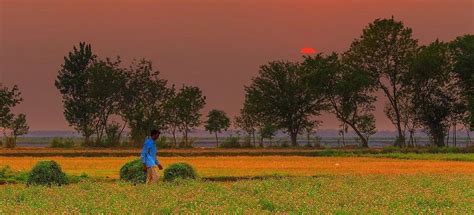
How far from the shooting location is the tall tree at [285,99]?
115 metres

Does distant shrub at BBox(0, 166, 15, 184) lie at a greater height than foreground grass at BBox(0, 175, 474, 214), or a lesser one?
greater

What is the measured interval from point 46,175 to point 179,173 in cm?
597

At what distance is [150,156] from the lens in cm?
3062

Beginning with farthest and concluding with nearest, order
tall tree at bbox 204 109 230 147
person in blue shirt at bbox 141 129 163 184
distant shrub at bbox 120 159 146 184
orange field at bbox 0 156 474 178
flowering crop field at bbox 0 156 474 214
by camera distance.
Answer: tall tree at bbox 204 109 230 147, orange field at bbox 0 156 474 178, distant shrub at bbox 120 159 146 184, person in blue shirt at bbox 141 129 163 184, flowering crop field at bbox 0 156 474 214

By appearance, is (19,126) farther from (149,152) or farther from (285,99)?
(149,152)

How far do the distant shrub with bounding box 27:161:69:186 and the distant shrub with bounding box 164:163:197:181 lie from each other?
4.69m

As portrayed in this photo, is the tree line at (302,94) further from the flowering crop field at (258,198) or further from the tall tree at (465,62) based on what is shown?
the flowering crop field at (258,198)

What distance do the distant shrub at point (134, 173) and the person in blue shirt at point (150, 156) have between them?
2.69 m

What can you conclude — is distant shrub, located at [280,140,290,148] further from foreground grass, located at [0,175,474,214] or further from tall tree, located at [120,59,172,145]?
foreground grass, located at [0,175,474,214]

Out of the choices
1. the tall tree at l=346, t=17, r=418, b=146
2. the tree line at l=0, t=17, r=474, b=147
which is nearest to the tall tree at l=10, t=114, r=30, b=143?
the tree line at l=0, t=17, r=474, b=147

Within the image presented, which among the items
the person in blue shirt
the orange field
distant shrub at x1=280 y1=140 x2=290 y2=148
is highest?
distant shrub at x1=280 y1=140 x2=290 y2=148

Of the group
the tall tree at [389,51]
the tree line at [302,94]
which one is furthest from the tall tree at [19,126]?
→ the tall tree at [389,51]

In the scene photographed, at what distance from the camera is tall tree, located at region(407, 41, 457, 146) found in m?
103

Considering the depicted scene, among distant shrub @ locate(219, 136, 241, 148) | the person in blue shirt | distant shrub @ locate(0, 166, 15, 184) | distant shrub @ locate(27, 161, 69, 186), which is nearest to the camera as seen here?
the person in blue shirt
